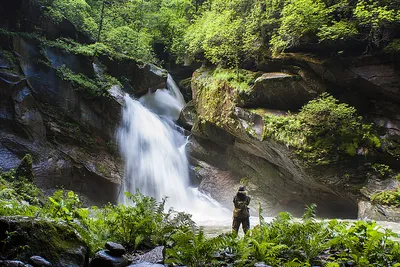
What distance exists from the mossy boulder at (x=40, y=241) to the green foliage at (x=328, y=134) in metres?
10.9

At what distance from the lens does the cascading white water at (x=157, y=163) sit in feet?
53.7

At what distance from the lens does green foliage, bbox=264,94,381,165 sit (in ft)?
41.2

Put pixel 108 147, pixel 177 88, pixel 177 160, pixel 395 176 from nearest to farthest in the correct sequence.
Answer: pixel 395 176, pixel 108 147, pixel 177 160, pixel 177 88

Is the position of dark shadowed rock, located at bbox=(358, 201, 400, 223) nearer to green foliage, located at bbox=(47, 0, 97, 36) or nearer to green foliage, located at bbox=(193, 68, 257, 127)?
green foliage, located at bbox=(193, 68, 257, 127)

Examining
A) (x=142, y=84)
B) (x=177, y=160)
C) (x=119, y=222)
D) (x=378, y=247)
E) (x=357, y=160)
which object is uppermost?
(x=142, y=84)

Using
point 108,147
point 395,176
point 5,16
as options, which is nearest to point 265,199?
point 395,176

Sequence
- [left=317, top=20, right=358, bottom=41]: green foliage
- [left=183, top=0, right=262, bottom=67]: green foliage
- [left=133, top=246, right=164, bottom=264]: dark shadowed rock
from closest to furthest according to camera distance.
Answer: [left=133, top=246, right=164, bottom=264]: dark shadowed rock < [left=317, top=20, right=358, bottom=41]: green foliage < [left=183, top=0, right=262, bottom=67]: green foliage

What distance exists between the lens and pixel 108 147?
51.6 feet

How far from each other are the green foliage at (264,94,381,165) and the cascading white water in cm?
592

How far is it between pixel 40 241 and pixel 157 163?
45.8 ft

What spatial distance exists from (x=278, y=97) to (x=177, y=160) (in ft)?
24.4

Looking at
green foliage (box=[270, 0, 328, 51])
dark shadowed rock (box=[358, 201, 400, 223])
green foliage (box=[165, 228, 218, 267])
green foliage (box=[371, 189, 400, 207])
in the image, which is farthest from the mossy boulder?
green foliage (box=[270, 0, 328, 51])

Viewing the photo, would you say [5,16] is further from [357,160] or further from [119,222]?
[357,160]

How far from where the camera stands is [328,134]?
12820 mm
